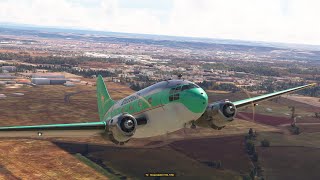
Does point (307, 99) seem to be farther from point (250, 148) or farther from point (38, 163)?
point (38, 163)

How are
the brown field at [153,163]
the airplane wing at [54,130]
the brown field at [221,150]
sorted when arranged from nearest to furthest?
the airplane wing at [54,130], the brown field at [153,163], the brown field at [221,150]

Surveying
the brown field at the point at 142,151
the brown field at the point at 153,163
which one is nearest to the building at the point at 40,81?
the brown field at the point at 142,151

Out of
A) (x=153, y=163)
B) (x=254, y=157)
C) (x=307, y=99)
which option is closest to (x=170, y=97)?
(x=153, y=163)

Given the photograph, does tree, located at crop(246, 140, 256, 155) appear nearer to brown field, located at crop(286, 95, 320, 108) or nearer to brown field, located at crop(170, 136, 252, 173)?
brown field, located at crop(170, 136, 252, 173)

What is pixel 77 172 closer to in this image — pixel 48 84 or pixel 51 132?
pixel 51 132

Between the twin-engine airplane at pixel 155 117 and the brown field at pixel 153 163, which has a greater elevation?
the twin-engine airplane at pixel 155 117

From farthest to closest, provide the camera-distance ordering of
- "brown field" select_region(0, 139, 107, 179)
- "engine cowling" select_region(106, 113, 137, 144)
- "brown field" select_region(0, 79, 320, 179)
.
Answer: "brown field" select_region(0, 79, 320, 179) < "brown field" select_region(0, 139, 107, 179) < "engine cowling" select_region(106, 113, 137, 144)

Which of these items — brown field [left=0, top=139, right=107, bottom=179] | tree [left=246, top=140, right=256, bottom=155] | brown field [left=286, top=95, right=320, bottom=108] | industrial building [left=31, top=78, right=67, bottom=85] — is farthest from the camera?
industrial building [left=31, top=78, right=67, bottom=85]

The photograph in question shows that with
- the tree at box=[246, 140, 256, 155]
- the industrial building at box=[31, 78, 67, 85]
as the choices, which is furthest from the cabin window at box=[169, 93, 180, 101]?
the industrial building at box=[31, 78, 67, 85]

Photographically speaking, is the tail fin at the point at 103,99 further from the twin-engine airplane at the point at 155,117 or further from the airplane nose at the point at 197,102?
the airplane nose at the point at 197,102
